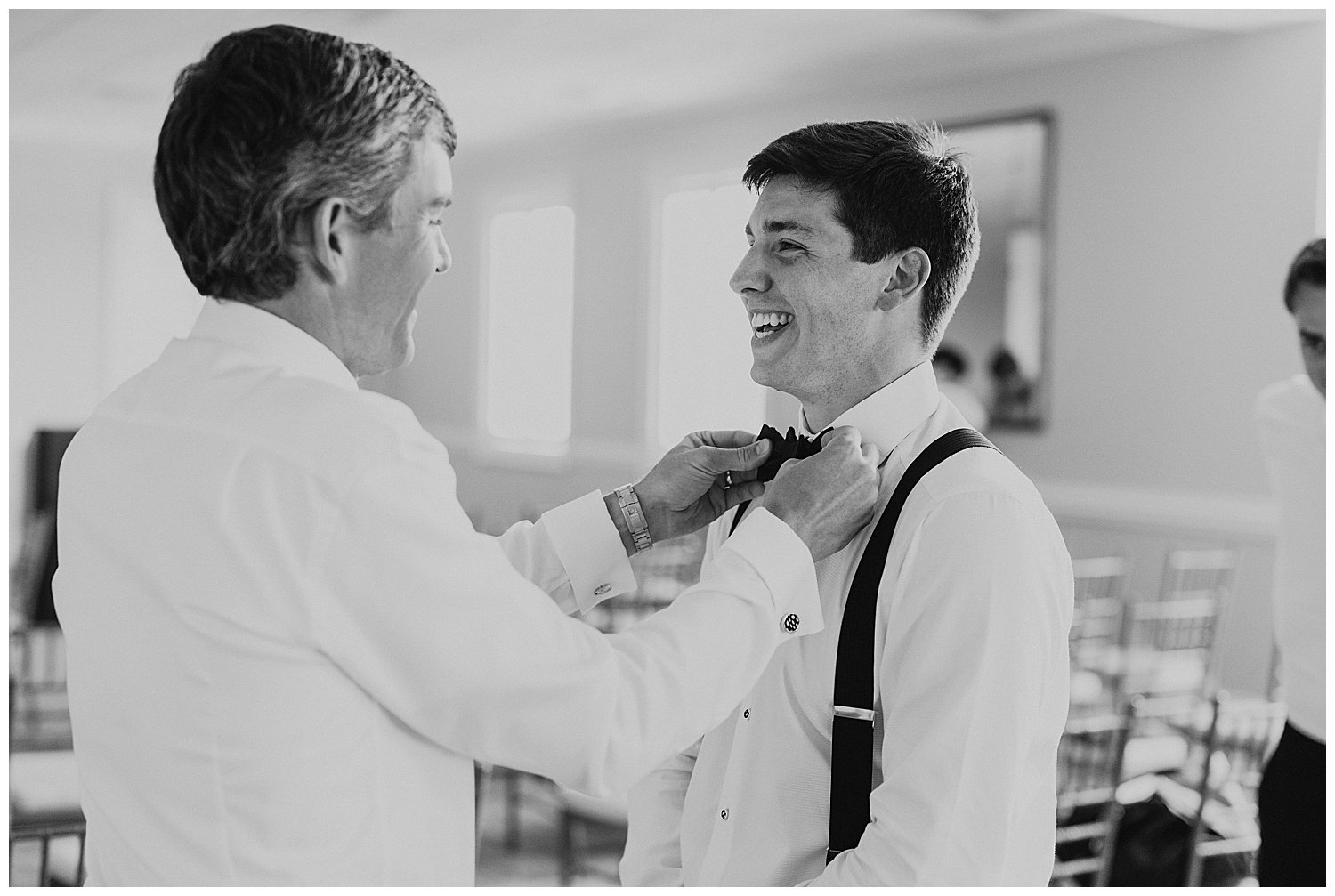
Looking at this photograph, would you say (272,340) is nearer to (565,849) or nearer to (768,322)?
(768,322)

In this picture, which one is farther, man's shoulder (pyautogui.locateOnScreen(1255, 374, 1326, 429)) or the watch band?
man's shoulder (pyautogui.locateOnScreen(1255, 374, 1326, 429))

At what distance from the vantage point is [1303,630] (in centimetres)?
253

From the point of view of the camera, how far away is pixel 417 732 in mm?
1232

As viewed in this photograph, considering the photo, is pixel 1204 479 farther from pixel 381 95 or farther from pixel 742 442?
pixel 381 95

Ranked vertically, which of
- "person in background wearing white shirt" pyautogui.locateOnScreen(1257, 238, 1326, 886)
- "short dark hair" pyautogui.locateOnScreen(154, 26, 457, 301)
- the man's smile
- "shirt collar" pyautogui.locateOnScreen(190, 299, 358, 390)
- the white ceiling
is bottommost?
"person in background wearing white shirt" pyautogui.locateOnScreen(1257, 238, 1326, 886)

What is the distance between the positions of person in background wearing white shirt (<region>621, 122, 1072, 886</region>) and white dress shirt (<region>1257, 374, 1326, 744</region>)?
122cm

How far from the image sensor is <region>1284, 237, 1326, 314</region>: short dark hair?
7.63ft

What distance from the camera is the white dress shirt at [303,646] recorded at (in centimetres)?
112

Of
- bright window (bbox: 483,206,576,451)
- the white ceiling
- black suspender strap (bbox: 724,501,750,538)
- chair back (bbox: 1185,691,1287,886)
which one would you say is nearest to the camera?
black suspender strap (bbox: 724,501,750,538)

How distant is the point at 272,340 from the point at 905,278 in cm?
75

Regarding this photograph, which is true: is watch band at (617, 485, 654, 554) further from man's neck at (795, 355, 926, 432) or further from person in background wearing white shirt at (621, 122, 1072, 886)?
man's neck at (795, 355, 926, 432)

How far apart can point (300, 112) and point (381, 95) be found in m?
0.07

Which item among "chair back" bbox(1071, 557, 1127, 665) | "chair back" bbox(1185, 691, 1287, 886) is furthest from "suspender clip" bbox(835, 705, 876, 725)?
"chair back" bbox(1071, 557, 1127, 665)

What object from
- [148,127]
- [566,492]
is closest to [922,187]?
[566,492]
